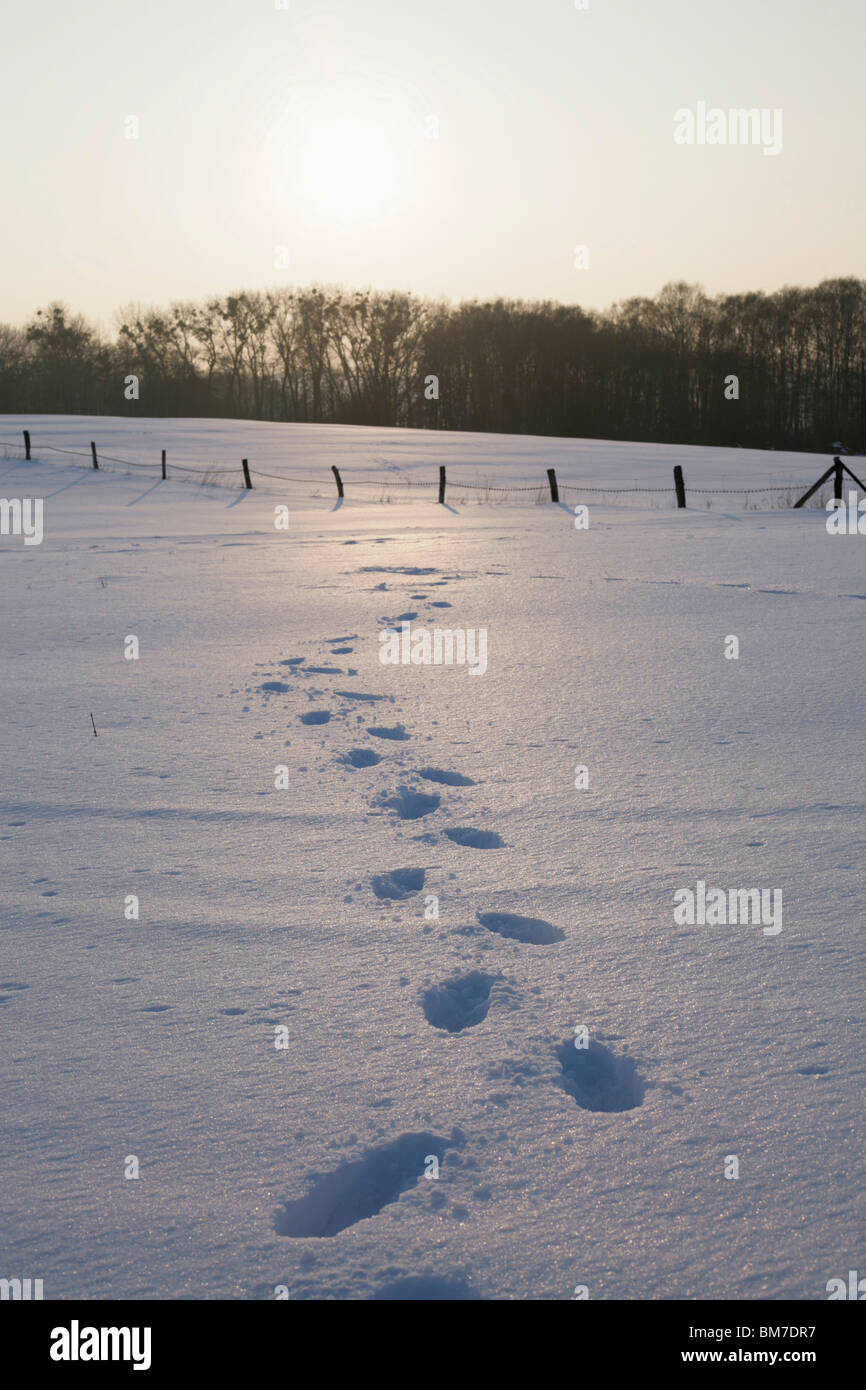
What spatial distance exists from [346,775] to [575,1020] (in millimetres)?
1997

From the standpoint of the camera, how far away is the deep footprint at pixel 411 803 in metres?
3.93

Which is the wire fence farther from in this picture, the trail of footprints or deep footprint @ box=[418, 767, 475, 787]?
the trail of footprints

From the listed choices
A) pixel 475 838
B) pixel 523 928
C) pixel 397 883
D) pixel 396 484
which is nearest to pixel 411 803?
pixel 475 838

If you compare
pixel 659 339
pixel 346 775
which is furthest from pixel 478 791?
pixel 659 339

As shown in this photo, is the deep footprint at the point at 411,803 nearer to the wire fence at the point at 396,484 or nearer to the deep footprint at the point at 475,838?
the deep footprint at the point at 475,838

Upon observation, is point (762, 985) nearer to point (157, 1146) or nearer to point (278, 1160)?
point (278, 1160)

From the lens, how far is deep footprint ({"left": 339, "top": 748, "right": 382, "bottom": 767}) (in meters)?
4.46

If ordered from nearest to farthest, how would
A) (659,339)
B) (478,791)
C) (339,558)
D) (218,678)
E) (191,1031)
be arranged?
(191,1031) < (478,791) < (218,678) < (339,558) < (659,339)

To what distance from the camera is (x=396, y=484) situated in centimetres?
2561

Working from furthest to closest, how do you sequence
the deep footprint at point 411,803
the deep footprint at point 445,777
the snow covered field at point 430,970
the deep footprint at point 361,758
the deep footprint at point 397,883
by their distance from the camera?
1. the deep footprint at point 361,758
2. the deep footprint at point 445,777
3. the deep footprint at point 411,803
4. the deep footprint at point 397,883
5. the snow covered field at point 430,970

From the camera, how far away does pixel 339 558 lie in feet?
37.2

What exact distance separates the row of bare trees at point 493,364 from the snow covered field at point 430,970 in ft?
188

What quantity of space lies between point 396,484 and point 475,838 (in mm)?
22868

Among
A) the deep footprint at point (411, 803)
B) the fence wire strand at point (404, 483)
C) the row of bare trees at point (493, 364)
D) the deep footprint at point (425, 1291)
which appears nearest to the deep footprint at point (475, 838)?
the deep footprint at point (411, 803)
